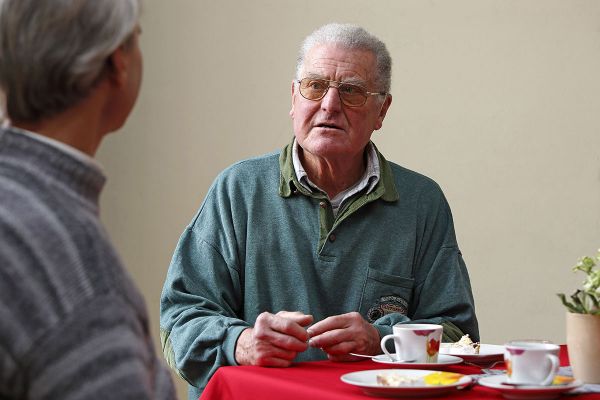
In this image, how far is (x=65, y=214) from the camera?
3.10ft

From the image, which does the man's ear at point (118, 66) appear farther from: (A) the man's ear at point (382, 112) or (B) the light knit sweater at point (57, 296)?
(A) the man's ear at point (382, 112)

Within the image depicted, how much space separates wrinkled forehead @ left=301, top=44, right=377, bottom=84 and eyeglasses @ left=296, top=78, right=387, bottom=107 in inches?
0.6

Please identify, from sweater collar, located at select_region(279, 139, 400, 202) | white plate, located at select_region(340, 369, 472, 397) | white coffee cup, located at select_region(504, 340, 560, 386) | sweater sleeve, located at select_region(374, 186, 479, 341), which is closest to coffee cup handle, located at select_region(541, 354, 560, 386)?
white coffee cup, located at select_region(504, 340, 560, 386)

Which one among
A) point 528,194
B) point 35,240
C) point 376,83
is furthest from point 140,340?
point 528,194

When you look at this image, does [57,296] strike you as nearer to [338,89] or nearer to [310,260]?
[310,260]

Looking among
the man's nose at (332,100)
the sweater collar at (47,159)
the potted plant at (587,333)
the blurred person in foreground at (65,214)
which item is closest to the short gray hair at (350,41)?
the man's nose at (332,100)

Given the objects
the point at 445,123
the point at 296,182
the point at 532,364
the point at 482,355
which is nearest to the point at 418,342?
the point at 482,355

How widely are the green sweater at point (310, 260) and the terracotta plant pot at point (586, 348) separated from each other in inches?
22.7

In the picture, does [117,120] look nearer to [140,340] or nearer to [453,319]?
[140,340]

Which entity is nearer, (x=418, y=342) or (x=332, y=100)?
(x=418, y=342)

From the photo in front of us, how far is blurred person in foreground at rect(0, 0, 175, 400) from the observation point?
88 centimetres

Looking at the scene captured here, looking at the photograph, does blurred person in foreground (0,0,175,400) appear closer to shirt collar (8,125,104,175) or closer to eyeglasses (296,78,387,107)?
shirt collar (8,125,104,175)

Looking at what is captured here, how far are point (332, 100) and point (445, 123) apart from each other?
1611 millimetres

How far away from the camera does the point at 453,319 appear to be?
2148mm
